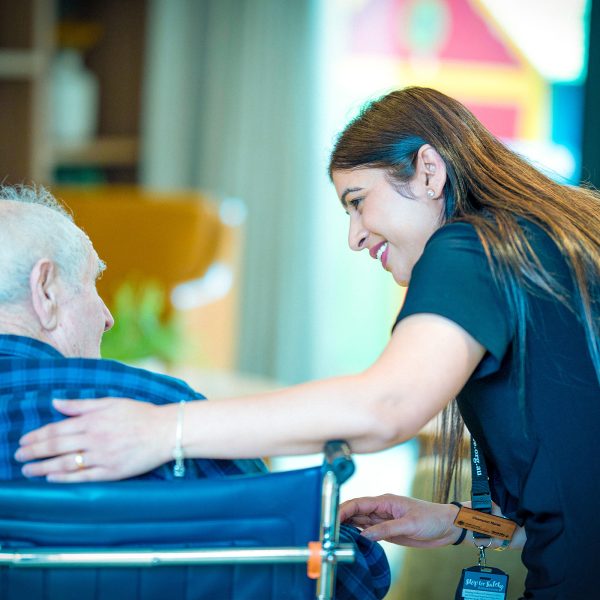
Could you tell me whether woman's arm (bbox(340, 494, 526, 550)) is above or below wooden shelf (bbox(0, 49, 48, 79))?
below

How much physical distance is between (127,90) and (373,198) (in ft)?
14.5

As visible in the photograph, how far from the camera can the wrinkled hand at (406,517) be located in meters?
1.56

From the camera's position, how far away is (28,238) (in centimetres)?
134

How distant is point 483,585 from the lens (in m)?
1.43

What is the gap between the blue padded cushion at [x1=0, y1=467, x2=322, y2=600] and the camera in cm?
113

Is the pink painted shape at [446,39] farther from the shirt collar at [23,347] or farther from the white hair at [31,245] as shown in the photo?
the shirt collar at [23,347]

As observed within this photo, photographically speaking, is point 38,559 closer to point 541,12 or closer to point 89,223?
point 89,223

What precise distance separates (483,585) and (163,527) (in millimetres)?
507

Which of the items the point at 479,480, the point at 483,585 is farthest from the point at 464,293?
the point at 483,585

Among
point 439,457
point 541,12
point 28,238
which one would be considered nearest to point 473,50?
point 541,12

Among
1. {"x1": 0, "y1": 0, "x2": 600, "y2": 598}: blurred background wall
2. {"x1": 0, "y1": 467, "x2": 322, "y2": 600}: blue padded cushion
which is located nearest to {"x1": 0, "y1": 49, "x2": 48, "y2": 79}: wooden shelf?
{"x1": 0, "y1": 0, "x2": 600, "y2": 598}: blurred background wall

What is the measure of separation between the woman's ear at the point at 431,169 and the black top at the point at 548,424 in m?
0.13

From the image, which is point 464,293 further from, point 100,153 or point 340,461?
point 100,153

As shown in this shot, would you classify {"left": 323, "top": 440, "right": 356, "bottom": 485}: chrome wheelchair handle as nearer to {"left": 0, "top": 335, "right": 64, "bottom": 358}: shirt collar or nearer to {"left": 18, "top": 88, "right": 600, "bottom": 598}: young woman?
{"left": 18, "top": 88, "right": 600, "bottom": 598}: young woman
